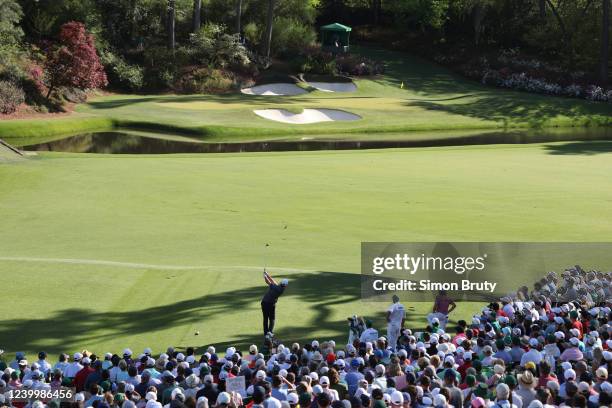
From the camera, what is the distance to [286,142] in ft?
178

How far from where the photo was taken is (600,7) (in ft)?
266

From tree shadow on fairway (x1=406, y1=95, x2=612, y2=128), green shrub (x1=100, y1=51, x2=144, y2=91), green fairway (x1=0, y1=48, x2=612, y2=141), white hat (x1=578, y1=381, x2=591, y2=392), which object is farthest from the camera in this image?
green shrub (x1=100, y1=51, x2=144, y2=91)

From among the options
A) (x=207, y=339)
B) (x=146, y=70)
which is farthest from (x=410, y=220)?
(x=146, y=70)

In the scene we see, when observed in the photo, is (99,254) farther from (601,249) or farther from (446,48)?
(446,48)

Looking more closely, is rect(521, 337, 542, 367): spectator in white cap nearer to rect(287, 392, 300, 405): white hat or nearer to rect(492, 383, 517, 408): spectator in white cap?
rect(492, 383, 517, 408): spectator in white cap

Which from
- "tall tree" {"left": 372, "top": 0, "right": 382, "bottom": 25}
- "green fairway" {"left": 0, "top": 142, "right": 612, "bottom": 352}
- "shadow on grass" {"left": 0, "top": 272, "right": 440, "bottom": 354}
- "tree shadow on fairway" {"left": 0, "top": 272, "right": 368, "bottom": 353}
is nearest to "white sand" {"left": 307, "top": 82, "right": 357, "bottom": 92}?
"tall tree" {"left": 372, "top": 0, "right": 382, "bottom": 25}

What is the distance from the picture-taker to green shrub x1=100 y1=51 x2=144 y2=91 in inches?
2589

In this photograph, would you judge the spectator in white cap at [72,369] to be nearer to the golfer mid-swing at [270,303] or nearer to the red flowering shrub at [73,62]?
the golfer mid-swing at [270,303]

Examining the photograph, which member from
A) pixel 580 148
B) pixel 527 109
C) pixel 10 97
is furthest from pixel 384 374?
pixel 527 109

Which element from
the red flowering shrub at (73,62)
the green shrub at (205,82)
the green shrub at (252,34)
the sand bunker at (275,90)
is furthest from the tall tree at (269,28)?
the red flowering shrub at (73,62)

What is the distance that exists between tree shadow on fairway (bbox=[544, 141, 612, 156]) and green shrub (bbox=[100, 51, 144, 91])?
102 ft

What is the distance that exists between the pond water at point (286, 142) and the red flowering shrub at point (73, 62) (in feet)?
19.4

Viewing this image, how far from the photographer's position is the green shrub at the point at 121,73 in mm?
65750

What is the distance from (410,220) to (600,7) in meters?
60.7
